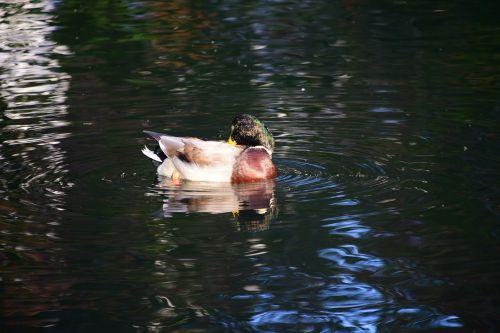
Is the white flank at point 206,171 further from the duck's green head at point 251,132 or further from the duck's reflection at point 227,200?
the duck's green head at point 251,132

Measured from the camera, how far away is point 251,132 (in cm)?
1012

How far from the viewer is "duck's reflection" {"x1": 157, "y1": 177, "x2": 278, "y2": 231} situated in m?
8.69

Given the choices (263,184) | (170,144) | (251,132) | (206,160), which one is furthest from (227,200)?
(170,144)

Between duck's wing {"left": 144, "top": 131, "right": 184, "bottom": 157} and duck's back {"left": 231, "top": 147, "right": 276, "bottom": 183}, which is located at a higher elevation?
duck's wing {"left": 144, "top": 131, "right": 184, "bottom": 157}

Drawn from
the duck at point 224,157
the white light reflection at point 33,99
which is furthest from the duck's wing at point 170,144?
the white light reflection at point 33,99

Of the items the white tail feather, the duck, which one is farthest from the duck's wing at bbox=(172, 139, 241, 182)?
the white tail feather

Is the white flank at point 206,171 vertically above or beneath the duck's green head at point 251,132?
beneath

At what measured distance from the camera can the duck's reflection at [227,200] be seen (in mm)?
8688

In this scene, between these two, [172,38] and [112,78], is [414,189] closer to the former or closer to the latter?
[112,78]

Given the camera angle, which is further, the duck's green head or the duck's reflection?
the duck's green head

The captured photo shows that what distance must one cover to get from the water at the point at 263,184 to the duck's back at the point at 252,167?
22cm

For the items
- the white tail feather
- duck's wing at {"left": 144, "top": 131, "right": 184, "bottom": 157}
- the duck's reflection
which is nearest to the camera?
the duck's reflection

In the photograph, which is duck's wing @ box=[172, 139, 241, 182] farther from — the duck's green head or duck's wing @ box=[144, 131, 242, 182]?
the duck's green head

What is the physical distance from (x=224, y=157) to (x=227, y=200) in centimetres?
72
